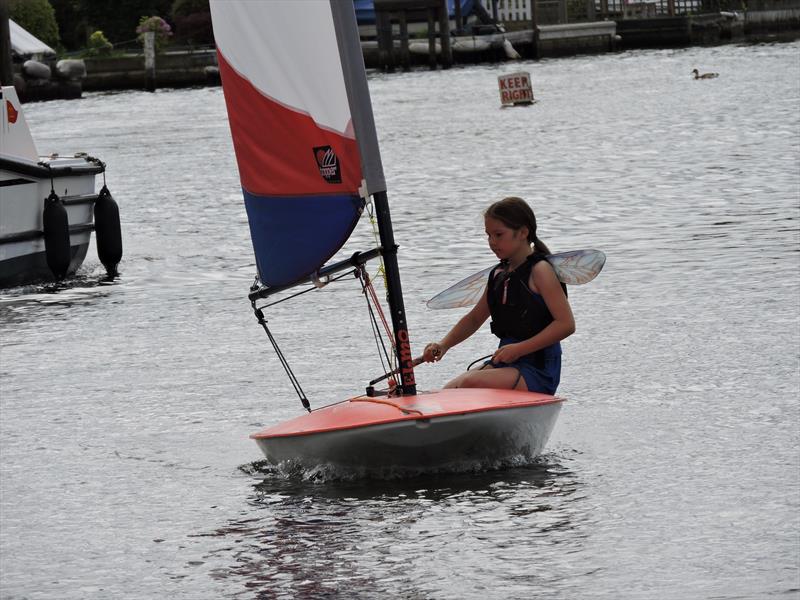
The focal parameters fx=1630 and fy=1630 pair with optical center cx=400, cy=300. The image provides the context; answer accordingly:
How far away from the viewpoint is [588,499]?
270 inches

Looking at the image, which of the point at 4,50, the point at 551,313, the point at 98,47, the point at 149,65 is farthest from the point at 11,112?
the point at 98,47

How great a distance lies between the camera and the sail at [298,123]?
7391 mm

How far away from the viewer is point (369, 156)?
7355 mm

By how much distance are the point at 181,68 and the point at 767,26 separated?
29.0 metres

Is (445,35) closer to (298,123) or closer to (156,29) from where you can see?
(156,29)

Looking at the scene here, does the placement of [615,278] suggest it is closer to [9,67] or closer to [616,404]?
[616,404]

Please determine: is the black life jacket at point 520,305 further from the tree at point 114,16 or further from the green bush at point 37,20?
the tree at point 114,16

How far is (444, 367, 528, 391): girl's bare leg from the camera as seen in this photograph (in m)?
7.18

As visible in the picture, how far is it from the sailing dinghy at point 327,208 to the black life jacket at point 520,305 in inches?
12.0

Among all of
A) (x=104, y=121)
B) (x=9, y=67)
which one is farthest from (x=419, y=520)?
(x=104, y=121)

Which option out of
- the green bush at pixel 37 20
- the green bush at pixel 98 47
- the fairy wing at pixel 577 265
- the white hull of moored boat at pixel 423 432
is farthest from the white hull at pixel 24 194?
the green bush at pixel 37 20

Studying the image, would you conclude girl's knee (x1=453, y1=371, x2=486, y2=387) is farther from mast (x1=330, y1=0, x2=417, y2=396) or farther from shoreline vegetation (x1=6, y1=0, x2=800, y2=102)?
shoreline vegetation (x1=6, y1=0, x2=800, y2=102)

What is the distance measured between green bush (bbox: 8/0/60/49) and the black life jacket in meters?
81.3

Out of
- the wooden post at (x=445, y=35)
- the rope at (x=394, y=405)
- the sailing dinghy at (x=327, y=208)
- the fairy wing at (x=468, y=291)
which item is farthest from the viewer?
the wooden post at (x=445, y=35)
